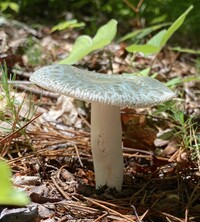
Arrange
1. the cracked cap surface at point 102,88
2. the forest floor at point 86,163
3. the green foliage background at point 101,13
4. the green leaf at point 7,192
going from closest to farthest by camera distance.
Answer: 1. the green leaf at point 7,192
2. the cracked cap surface at point 102,88
3. the forest floor at point 86,163
4. the green foliage background at point 101,13

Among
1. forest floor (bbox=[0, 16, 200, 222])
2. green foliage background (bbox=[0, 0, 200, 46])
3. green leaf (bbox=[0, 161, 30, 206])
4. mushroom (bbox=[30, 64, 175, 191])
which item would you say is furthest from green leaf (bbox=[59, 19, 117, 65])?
green leaf (bbox=[0, 161, 30, 206])

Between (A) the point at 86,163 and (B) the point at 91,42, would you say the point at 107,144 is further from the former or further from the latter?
(B) the point at 91,42

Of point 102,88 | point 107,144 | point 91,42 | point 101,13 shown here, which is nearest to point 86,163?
point 107,144

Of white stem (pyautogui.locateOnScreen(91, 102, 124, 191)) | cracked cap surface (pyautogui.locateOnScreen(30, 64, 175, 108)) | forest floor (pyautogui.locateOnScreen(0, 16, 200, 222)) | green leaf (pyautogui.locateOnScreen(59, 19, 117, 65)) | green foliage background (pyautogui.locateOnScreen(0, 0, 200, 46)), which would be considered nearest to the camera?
cracked cap surface (pyautogui.locateOnScreen(30, 64, 175, 108))

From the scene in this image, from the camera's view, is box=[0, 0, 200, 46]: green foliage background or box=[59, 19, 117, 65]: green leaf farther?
box=[0, 0, 200, 46]: green foliage background

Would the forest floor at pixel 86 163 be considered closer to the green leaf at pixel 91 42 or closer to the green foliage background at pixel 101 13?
the green leaf at pixel 91 42

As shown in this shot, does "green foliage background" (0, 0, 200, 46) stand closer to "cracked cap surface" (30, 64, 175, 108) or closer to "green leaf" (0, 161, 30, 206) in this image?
"cracked cap surface" (30, 64, 175, 108)

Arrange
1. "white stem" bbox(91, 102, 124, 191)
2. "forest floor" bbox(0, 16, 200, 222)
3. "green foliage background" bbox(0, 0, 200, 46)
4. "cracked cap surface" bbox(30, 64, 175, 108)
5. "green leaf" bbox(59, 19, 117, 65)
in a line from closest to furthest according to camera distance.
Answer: "cracked cap surface" bbox(30, 64, 175, 108)
"forest floor" bbox(0, 16, 200, 222)
"white stem" bbox(91, 102, 124, 191)
"green leaf" bbox(59, 19, 117, 65)
"green foliage background" bbox(0, 0, 200, 46)

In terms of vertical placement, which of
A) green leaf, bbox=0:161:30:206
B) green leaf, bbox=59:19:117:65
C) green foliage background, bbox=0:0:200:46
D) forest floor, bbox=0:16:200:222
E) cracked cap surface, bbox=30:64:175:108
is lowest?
forest floor, bbox=0:16:200:222

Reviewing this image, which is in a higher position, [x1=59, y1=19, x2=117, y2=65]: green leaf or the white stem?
[x1=59, y1=19, x2=117, y2=65]: green leaf

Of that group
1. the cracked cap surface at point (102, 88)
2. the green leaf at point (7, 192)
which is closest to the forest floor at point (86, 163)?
the cracked cap surface at point (102, 88)
